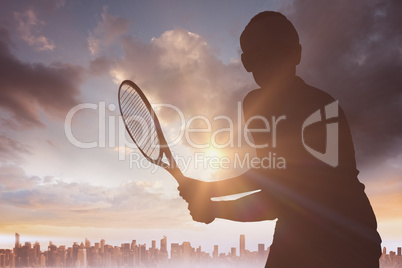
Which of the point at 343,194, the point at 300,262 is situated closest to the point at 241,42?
the point at 343,194

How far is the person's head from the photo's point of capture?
4.15 m

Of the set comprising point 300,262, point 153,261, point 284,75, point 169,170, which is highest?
point 284,75

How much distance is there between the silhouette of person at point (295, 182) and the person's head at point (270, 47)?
0.03 ft

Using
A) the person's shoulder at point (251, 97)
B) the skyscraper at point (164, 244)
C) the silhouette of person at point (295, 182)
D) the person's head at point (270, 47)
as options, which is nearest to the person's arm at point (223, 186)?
the silhouette of person at point (295, 182)

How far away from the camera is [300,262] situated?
372 centimetres

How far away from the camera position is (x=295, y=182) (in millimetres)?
3855

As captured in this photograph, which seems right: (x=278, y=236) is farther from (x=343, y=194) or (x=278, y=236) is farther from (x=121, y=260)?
(x=121, y=260)

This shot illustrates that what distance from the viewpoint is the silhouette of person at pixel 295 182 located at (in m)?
3.66

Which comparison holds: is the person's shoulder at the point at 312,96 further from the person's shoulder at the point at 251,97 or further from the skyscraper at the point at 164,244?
the skyscraper at the point at 164,244

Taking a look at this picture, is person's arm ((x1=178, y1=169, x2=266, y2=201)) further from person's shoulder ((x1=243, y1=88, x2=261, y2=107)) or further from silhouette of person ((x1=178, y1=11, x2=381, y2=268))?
person's shoulder ((x1=243, y1=88, x2=261, y2=107))

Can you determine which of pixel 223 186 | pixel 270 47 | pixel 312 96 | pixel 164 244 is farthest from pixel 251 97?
pixel 164 244

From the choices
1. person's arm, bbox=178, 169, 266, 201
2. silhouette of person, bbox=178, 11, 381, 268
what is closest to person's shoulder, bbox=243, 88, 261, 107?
silhouette of person, bbox=178, 11, 381, 268

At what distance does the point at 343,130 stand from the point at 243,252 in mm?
150682

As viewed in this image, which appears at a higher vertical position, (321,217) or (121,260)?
(321,217)
